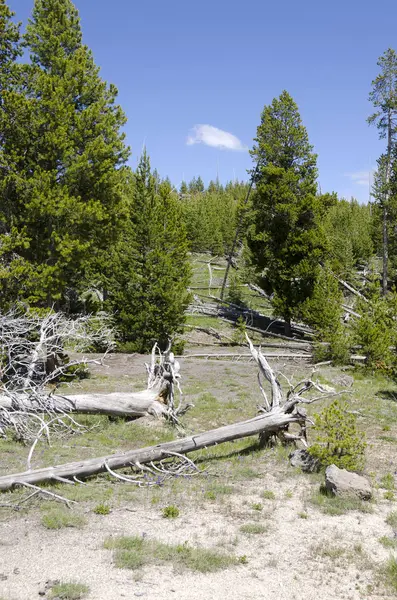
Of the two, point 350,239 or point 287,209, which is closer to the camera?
point 287,209

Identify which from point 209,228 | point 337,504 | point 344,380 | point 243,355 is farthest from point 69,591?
point 209,228

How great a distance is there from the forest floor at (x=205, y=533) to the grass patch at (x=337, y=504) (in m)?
0.02

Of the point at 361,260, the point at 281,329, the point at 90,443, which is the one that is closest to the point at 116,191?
the point at 90,443

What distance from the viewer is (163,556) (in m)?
6.95

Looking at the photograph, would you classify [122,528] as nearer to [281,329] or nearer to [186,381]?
[186,381]

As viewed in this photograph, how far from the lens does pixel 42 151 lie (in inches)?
666

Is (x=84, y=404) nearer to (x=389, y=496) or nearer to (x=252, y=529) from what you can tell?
(x=252, y=529)

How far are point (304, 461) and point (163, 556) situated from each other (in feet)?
15.8

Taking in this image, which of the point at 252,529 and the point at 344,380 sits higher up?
the point at 344,380

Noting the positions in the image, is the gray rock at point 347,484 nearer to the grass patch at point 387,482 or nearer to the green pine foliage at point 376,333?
the grass patch at point 387,482

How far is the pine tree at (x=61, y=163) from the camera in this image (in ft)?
53.5

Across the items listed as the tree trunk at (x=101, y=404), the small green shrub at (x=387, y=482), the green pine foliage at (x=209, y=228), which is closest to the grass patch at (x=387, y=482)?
the small green shrub at (x=387, y=482)

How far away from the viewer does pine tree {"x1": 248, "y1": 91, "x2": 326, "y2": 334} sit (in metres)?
29.6

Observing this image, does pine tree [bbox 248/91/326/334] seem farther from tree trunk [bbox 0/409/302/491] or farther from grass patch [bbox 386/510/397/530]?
grass patch [bbox 386/510/397/530]
